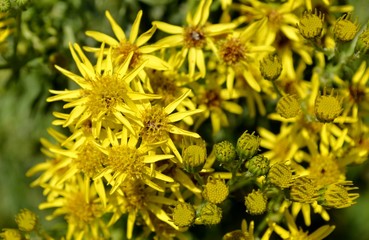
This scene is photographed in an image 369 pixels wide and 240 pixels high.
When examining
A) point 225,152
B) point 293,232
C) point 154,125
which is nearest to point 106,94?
point 154,125

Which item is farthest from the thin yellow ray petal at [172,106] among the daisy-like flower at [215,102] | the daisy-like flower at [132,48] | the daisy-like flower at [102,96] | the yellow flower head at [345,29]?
the yellow flower head at [345,29]

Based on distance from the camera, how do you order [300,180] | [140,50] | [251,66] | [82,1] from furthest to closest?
[82,1] → [251,66] → [140,50] → [300,180]

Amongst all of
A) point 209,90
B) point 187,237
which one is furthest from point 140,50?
point 187,237

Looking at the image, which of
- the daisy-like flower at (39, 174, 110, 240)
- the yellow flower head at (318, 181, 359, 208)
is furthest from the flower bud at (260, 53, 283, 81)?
the daisy-like flower at (39, 174, 110, 240)

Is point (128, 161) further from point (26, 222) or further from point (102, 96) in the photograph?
point (26, 222)

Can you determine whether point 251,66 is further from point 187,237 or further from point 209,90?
point 187,237

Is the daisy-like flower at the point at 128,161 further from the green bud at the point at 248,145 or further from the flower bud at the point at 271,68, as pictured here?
the flower bud at the point at 271,68
